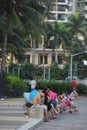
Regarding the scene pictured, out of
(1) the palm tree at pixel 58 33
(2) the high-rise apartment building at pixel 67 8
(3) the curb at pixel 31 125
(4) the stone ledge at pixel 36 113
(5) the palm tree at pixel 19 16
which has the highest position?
(2) the high-rise apartment building at pixel 67 8

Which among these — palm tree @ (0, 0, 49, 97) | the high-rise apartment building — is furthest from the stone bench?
the high-rise apartment building

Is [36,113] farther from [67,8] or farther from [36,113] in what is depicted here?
[67,8]

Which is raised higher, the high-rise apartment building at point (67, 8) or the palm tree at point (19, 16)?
the high-rise apartment building at point (67, 8)

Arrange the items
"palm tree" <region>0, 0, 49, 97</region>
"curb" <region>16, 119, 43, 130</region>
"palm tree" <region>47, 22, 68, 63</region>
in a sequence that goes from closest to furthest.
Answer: "curb" <region>16, 119, 43, 130</region> → "palm tree" <region>0, 0, 49, 97</region> → "palm tree" <region>47, 22, 68, 63</region>

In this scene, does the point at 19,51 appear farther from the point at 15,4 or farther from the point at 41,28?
the point at 15,4

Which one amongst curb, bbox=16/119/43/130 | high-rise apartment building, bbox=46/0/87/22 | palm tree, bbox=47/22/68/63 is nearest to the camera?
curb, bbox=16/119/43/130

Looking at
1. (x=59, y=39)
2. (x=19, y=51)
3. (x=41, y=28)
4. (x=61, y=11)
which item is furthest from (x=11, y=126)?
(x=61, y=11)

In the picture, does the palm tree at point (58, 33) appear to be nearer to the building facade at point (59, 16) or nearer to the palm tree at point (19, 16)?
the building facade at point (59, 16)

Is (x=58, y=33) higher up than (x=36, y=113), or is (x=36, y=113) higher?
(x=58, y=33)

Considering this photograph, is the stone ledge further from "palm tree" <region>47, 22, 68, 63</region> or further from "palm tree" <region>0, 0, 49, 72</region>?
"palm tree" <region>47, 22, 68, 63</region>

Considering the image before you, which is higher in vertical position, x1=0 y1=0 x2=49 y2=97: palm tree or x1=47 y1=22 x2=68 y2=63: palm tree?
x1=47 y1=22 x2=68 y2=63: palm tree

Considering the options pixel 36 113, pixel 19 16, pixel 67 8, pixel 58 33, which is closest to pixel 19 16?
pixel 19 16

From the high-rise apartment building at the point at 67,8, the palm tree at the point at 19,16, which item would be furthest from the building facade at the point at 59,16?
the palm tree at the point at 19,16

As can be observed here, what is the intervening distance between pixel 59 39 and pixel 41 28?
60661 millimetres
